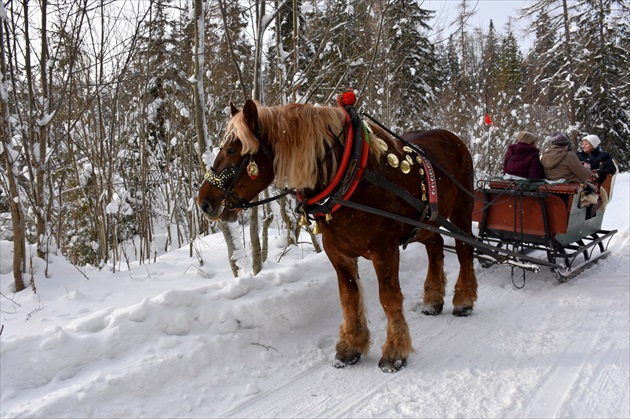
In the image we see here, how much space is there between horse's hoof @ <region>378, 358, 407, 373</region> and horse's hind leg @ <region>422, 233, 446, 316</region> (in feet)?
3.74

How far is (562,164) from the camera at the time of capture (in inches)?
200

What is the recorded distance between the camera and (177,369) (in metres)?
2.73

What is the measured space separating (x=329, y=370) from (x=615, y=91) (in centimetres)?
2592

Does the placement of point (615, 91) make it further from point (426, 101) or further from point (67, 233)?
point (67, 233)

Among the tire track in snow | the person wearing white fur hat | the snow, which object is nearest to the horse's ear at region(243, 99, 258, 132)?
the snow

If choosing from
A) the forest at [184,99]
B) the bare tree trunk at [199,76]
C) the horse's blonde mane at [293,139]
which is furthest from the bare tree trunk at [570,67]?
the horse's blonde mane at [293,139]

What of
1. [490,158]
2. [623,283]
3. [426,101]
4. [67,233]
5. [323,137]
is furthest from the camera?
[426,101]

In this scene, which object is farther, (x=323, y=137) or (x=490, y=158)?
(x=490, y=158)

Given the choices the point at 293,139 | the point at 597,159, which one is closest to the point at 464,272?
the point at 293,139

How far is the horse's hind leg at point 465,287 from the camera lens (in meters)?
3.96

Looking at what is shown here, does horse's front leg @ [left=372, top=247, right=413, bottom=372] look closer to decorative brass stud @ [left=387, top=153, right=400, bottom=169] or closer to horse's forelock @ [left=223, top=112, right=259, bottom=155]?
decorative brass stud @ [left=387, top=153, right=400, bottom=169]

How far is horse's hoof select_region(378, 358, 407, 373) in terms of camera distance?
2.94 m

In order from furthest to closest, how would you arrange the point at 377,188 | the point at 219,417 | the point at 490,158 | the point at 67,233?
the point at 490,158 < the point at 67,233 < the point at 377,188 < the point at 219,417

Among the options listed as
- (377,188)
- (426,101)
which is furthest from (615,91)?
(377,188)
